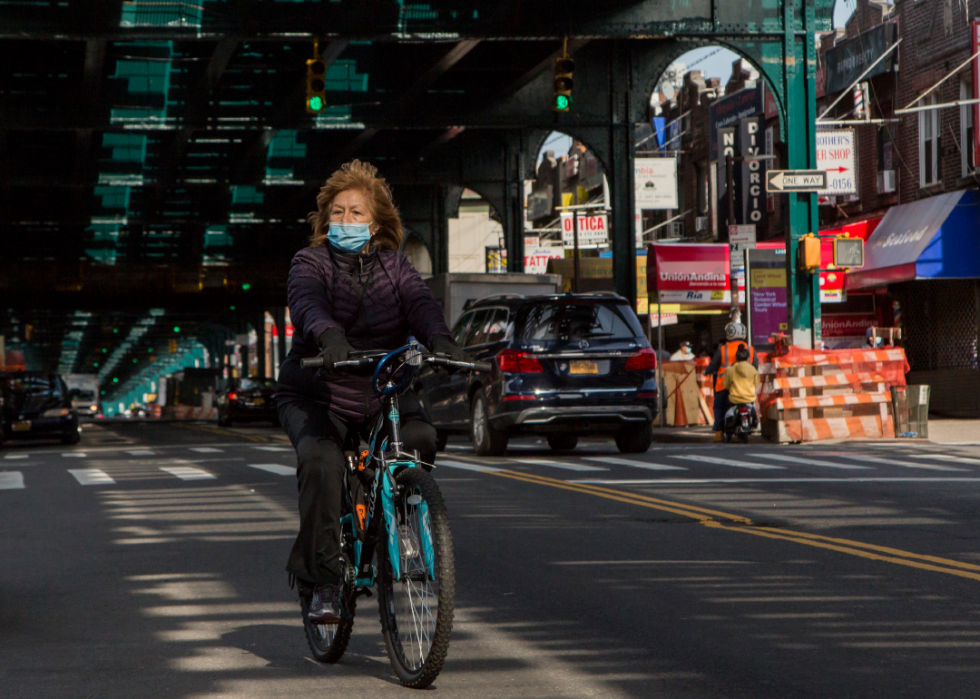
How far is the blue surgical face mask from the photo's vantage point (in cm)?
603

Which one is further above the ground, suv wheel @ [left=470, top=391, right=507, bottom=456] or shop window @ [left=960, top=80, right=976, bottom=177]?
shop window @ [left=960, top=80, right=976, bottom=177]

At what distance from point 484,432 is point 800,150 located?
9562mm

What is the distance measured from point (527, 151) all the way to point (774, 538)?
28.7 meters

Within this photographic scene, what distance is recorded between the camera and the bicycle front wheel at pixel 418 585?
16.8ft

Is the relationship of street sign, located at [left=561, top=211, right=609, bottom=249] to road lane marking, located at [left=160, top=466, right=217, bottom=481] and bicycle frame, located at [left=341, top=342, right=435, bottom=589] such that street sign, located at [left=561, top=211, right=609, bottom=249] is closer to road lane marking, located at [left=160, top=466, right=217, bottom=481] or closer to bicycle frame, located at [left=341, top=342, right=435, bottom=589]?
road lane marking, located at [left=160, top=466, right=217, bottom=481]

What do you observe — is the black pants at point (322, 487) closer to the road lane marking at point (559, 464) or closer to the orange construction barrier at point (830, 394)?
the road lane marking at point (559, 464)

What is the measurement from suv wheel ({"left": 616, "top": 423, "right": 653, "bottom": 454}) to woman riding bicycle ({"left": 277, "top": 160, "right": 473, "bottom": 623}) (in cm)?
1289

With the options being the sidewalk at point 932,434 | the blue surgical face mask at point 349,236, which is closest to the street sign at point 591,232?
the sidewalk at point 932,434

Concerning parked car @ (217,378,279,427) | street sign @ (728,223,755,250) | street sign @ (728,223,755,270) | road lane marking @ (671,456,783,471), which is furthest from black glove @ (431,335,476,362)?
parked car @ (217,378,279,427)

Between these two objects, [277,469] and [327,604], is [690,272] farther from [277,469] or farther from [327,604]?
[327,604]

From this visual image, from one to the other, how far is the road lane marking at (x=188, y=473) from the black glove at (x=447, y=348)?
10.9m

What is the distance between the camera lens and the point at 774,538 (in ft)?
32.0

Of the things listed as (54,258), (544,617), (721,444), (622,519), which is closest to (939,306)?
(721,444)

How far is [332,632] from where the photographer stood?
593cm
